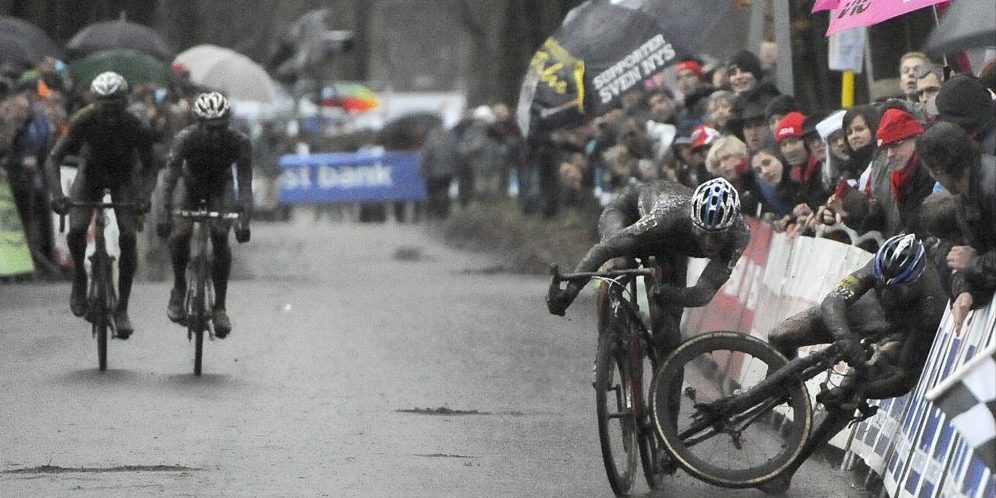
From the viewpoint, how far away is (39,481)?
30.2 feet

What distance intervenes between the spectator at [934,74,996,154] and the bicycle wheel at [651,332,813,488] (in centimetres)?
129

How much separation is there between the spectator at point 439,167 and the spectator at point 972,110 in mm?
30375

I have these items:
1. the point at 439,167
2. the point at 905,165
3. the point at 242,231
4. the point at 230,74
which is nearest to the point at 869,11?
the point at 905,165

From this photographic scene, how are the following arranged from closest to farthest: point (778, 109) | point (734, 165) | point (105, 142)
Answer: point (105, 142) < point (734, 165) < point (778, 109)

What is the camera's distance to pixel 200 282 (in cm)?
1390

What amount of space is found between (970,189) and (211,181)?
23.7 feet

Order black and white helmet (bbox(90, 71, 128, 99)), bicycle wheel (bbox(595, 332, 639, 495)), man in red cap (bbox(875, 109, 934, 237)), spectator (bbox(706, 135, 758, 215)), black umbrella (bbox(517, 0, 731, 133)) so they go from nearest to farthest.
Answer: bicycle wheel (bbox(595, 332, 639, 495)) → man in red cap (bbox(875, 109, 934, 237)) → black and white helmet (bbox(90, 71, 128, 99)) → spectator (bbox(706, 135, 758, 215)) → black umbrella (bbox(517, 0, 731, 133))

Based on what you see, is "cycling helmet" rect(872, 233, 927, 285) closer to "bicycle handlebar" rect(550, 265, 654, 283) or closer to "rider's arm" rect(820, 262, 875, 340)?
"rider's arm" rect(820, 262, 875, 340)

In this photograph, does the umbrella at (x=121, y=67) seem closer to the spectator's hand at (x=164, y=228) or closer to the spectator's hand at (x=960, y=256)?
the spectator's hand at (x=164, y=228)

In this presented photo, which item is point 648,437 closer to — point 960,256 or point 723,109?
point 960,256

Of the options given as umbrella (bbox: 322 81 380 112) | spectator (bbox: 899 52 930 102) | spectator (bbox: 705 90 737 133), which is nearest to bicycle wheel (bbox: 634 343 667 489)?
spectator (bbox: 899 52 930 102)

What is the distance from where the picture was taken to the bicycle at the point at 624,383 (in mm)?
8984

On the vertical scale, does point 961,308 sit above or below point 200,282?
above

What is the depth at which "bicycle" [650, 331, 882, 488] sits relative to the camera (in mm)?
9031
